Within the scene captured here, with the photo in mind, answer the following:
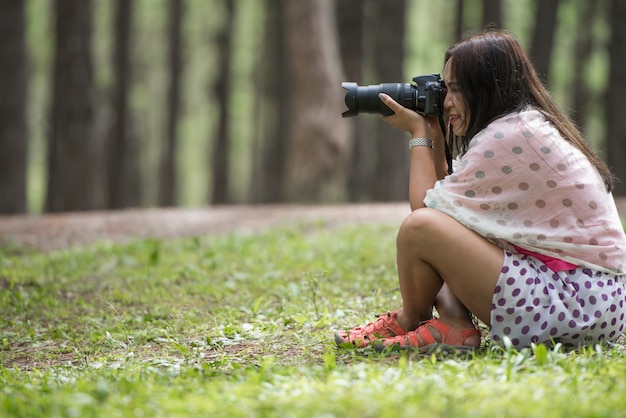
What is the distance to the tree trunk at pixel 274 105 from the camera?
1617 centimetres

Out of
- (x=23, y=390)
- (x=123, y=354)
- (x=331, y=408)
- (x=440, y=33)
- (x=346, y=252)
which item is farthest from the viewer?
(x=440, y=33)

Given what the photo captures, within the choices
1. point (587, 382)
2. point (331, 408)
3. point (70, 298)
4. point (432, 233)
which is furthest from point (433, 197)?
point (70, 298)

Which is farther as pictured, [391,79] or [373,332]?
[391,79]

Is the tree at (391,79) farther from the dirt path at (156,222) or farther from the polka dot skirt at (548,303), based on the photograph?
the polka dot skirt at (548,303)

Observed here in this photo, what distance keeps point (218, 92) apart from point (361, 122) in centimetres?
339

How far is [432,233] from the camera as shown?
10.4 ft

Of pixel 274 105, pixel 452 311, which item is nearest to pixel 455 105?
pixel 452 311

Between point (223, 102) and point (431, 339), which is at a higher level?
point (223, 102)

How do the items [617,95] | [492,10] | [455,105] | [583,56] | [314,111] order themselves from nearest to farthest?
[455,105] → [314,111] → [492,10] → [617,95] → [583,56]

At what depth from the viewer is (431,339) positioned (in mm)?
3309

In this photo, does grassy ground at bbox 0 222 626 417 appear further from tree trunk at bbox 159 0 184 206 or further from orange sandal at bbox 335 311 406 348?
tree trunk at bbox 159 0 184 206

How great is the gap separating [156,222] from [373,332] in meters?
6.31

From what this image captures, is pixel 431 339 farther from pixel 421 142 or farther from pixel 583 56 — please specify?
pixel 583 56

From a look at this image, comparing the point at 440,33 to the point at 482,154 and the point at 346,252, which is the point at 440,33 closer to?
the point at 346,252
